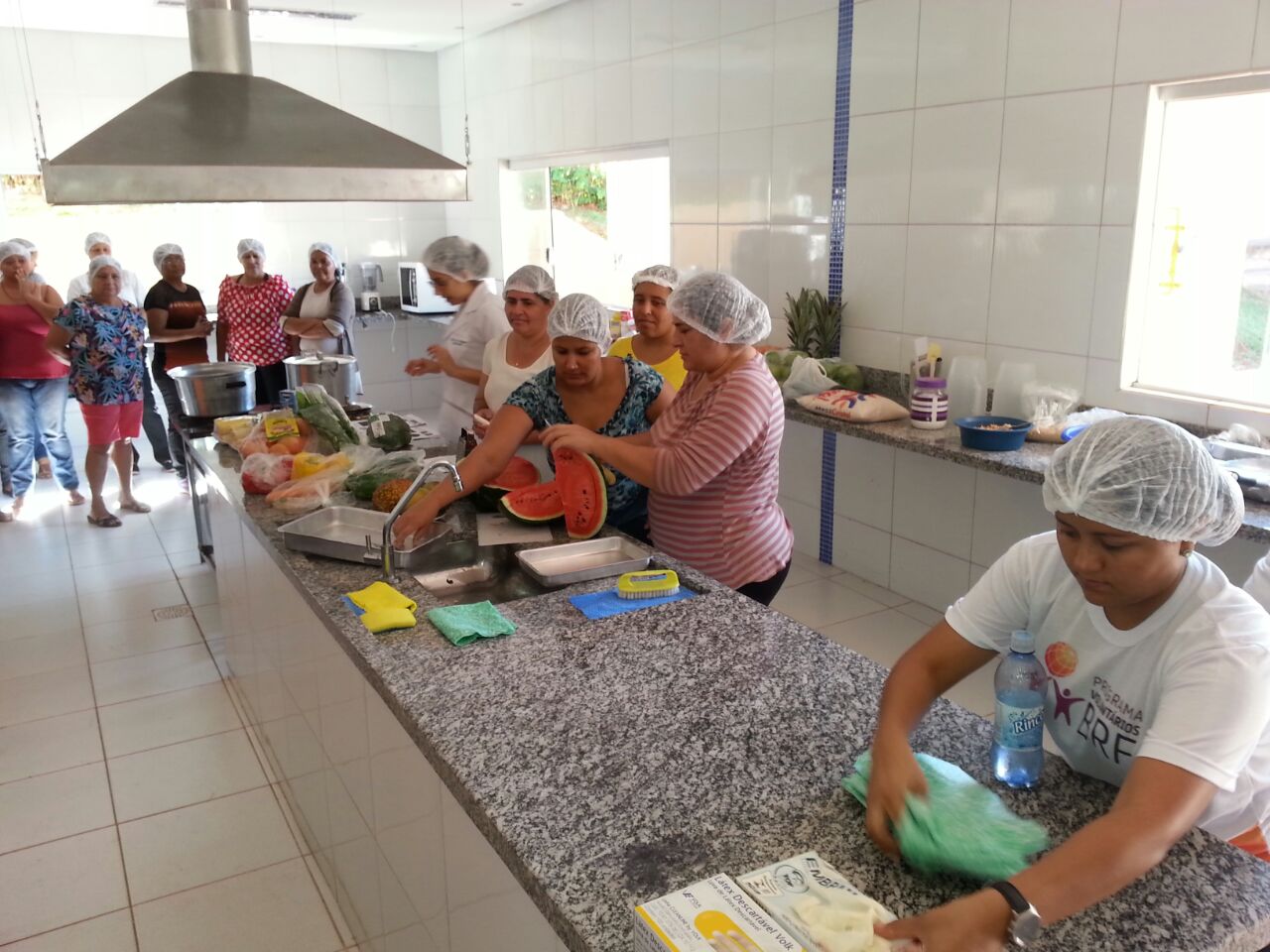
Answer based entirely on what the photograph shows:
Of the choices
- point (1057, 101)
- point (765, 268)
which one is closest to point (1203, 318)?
point (1057, 101)

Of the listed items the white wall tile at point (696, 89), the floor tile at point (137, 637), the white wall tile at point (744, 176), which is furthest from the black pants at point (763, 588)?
the white wall tile at point (696, 89)

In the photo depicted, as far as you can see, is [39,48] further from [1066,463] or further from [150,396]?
[1066,463]

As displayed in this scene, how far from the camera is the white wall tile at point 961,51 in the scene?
3.66m

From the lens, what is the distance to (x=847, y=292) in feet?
14.9

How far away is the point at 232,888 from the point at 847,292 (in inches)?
134

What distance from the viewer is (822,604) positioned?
4367mm

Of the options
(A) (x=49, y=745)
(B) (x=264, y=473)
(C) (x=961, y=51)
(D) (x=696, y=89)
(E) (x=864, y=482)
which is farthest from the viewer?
(D) (x=696, y=89)

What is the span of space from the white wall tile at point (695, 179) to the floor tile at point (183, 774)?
3.52 meters

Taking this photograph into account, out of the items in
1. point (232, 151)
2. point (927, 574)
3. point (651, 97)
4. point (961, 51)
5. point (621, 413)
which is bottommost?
point (927, 574)

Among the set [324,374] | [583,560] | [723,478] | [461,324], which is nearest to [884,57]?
[461,324]

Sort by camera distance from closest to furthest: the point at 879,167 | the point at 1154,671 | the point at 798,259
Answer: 1. the point at 1154,671
2. the point at 879,167
3. the point at 798,259

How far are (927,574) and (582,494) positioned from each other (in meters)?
2.35

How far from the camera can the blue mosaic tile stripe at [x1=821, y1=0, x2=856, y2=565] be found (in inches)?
170

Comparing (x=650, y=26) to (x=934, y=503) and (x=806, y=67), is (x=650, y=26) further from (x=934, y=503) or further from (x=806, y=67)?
(x=934, y=503)
